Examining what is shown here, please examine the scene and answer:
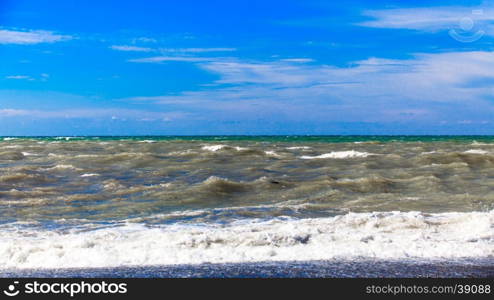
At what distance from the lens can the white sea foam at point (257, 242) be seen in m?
6.57

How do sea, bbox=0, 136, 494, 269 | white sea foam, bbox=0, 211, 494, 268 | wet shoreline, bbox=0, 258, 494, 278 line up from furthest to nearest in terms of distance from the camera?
sea, bbox=0, 136, 494, 269, white sea foam, bbox=0, 211, 494, 268, wet shoreline, bbox=0, 258, 494, 278

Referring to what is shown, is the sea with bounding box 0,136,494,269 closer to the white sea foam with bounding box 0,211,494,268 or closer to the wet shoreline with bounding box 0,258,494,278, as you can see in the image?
the white sea foam with bounding box 0,211,494,268

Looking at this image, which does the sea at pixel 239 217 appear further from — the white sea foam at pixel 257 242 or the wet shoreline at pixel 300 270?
the wet shoreline at pixel 300 270

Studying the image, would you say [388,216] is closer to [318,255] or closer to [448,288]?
[318,255]

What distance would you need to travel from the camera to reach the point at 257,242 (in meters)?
7.27

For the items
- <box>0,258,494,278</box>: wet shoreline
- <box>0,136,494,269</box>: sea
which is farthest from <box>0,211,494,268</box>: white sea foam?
<box>0,258,494,278</box>: wet shoreline

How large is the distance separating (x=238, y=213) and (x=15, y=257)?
4822 millimetres

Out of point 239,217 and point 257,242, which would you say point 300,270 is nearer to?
point 257,242

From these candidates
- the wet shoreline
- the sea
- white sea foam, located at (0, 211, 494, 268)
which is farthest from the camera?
the sea

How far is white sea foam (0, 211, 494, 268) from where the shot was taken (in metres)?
6.57

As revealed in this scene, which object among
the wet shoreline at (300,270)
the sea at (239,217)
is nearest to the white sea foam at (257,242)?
the sea at (239,217)

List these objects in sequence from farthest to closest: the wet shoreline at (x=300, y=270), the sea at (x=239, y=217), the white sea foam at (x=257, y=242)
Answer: the sea at (x=239, y=217)
the white sea foam at (x=257, y=242)
the wet shoreline at (x=300, y=270)

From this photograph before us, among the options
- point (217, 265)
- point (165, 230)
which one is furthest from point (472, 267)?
point (165, 230)

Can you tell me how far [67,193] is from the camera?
45.2 ft
